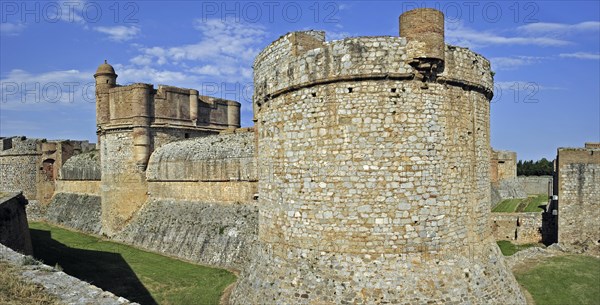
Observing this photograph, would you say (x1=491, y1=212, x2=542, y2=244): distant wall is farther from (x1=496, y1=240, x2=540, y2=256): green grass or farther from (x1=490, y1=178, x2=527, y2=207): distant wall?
(x1=490, y1=178, x2=527, y2=207): distant wall

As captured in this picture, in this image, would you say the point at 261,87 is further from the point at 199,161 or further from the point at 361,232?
the point at 199,161

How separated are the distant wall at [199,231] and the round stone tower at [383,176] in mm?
6951

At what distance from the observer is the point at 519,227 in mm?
24656

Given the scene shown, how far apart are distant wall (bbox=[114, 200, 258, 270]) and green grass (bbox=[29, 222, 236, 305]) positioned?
59cm

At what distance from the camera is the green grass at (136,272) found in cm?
1406

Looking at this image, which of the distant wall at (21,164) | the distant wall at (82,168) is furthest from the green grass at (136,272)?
the distant wall at (21,164)

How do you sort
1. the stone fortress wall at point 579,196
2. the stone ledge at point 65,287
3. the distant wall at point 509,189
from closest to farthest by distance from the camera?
1. the stone ledge at point 65,287
2. the stone fortress wall at point 579,196
3. the distant wall at point 509,189

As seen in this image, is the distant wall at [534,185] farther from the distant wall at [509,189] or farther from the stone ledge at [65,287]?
the stone ledge at [65,287]

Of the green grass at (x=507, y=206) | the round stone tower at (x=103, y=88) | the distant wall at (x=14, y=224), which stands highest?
the round stone tower at (x=103, y=88)

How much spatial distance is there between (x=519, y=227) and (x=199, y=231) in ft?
59.4

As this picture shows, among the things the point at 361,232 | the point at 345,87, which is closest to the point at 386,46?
the point at 345,87

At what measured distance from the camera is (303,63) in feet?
33.4

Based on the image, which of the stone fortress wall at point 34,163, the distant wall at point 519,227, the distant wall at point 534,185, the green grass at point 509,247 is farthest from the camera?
the distant wall at point 534,185

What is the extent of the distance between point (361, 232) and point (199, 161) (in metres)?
12.8
